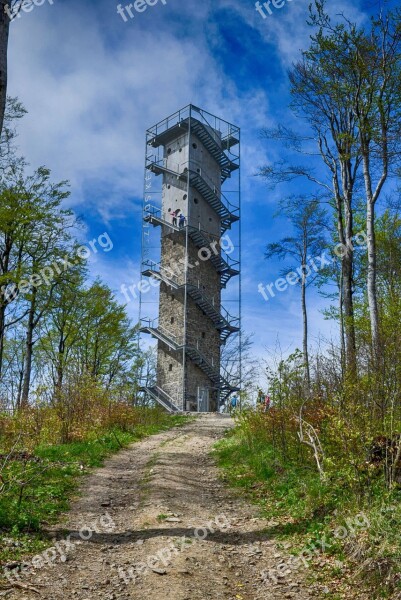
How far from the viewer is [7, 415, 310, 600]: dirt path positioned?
4844 millimetres

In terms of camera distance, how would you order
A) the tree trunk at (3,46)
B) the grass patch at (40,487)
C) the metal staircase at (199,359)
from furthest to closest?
the metal staircase at (199,359)
the tree trunk at (3,46)
the grass patch at (40,487)

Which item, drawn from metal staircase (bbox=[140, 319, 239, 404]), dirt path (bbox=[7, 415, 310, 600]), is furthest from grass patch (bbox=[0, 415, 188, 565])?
metal staircase (bbox=[140, 319, 239, 404])

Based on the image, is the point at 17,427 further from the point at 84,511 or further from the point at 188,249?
the point at 188,249

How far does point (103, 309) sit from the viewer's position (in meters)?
24.9

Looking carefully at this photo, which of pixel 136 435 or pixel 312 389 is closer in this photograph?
pixel 312 389

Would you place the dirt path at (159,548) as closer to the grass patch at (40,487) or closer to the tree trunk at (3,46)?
the grass patch at (40,487)

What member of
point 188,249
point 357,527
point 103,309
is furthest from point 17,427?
point 188,249

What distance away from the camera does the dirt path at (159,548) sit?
484 cm

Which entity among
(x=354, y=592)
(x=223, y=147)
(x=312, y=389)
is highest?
(x=223, y=147)

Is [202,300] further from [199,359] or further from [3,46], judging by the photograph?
[3,46]

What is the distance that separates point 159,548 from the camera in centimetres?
568

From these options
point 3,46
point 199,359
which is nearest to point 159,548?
point 3,46

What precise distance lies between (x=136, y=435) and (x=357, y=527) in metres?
10.2

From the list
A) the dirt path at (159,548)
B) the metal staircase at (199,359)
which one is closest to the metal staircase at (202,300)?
the metal staircase at (199,359)
